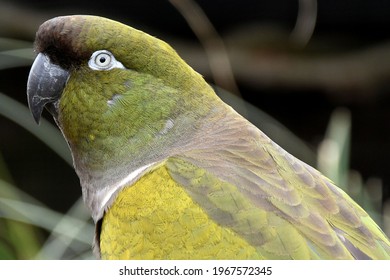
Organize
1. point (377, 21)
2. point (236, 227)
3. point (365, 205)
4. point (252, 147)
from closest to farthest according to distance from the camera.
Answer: point (236, 227) < point (252, 147) < point (365, 205) < point (377, 21)

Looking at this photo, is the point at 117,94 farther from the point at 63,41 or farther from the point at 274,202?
the point at 274,202

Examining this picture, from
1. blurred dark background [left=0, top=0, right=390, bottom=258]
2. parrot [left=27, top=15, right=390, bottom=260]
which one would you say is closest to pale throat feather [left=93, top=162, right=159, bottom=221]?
parrot [left=27, top=15, right=390, bottom=260]

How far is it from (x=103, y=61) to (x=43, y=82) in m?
0.14

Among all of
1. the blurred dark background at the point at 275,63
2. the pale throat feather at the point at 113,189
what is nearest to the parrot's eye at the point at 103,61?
the pale throat feather at the point at 113,189

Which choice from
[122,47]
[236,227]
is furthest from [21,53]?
[236,227]

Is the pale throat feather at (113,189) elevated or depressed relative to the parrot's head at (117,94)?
depressed

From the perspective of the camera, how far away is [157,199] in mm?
1479

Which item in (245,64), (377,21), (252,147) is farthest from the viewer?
(245,64)

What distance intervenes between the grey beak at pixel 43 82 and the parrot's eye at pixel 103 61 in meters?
0.07

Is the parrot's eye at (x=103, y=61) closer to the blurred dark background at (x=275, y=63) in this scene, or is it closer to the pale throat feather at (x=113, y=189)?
the pale throat feather at (x=113, y=189)

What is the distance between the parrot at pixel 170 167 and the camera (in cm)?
143

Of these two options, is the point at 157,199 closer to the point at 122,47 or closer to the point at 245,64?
the point at 122,47
